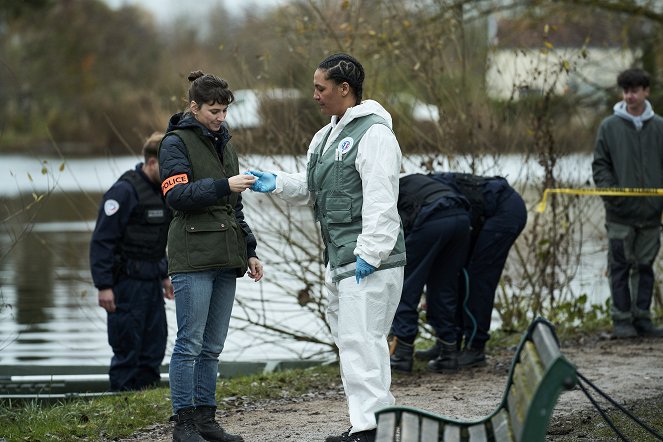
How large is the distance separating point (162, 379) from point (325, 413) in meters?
2.08

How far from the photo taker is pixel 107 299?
757 cm

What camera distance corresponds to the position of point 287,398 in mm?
7062

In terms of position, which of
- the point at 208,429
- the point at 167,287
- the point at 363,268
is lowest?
the point at 208,429

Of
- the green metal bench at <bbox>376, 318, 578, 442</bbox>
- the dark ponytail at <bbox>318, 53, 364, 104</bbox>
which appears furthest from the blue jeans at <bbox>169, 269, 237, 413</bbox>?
the green metal bench at <bbox>376, 318, 578, 442</bbox>

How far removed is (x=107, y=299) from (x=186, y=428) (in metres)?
2.24

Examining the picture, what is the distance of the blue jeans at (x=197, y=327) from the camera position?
5.47 m

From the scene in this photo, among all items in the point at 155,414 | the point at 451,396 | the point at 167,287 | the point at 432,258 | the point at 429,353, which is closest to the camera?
the point at 155,414

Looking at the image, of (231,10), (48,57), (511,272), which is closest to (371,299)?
(511,272)

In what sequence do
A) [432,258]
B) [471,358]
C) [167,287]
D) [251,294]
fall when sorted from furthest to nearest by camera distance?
[251,294], [167,287], [471,358], [432,258]

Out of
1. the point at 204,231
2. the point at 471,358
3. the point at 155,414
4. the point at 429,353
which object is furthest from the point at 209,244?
the point at 429,353

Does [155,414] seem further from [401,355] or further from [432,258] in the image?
[432,258]

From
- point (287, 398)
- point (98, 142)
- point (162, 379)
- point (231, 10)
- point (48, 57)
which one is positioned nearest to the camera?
point (287, 398)

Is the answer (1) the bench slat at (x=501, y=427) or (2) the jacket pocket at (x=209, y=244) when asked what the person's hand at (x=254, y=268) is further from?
(1) the bench slat at (x=501, y=427)

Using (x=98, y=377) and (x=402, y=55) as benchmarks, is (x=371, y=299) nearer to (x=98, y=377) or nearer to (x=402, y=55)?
(x=98, y=377)
